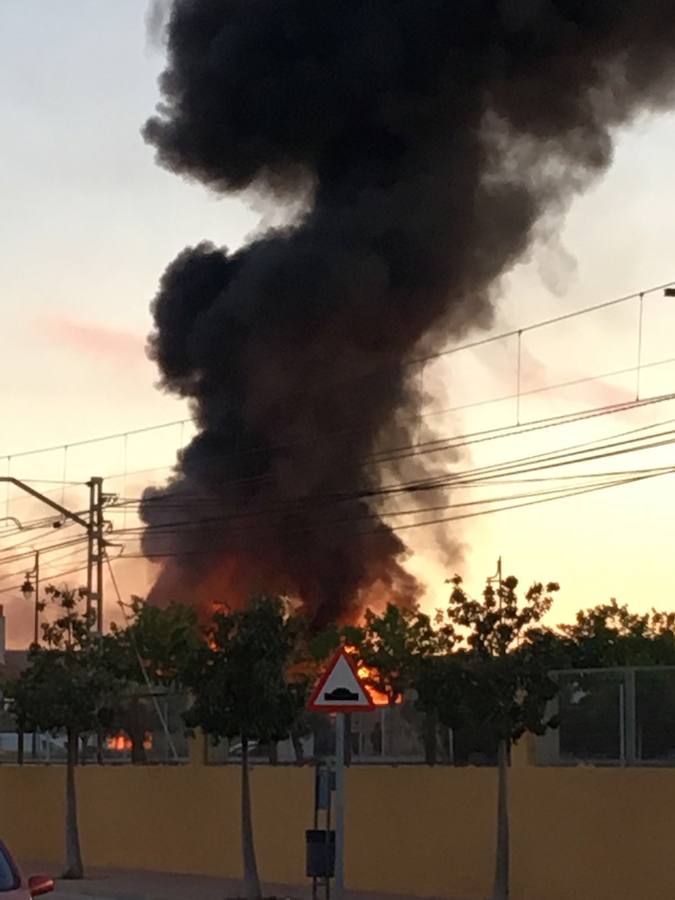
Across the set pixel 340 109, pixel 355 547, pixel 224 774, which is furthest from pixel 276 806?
pixel 340 109

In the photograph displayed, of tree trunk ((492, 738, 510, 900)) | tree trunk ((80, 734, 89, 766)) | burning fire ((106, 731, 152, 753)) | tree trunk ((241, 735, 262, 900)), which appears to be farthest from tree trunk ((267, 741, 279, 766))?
tree trunk ((492, 738, 510, 900))

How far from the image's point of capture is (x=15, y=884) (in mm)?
12273

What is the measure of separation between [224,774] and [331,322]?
23.5 meters

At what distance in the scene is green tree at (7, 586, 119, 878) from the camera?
1166 inches

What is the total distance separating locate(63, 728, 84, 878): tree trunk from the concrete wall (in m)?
1.82

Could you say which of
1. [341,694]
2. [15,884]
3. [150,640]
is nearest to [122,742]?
[341,694]

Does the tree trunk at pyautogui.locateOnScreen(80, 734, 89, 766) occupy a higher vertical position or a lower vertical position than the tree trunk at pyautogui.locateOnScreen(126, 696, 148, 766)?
lower

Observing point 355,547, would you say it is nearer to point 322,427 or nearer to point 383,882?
point 322,427

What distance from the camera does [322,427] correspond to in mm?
51750

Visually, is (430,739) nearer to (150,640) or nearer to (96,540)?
(96,540)

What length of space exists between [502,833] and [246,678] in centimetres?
436

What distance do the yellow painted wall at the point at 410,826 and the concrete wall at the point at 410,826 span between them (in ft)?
0.06

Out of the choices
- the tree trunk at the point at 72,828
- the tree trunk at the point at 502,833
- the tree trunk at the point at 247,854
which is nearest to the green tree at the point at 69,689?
the tree trunk at the point at 72,828

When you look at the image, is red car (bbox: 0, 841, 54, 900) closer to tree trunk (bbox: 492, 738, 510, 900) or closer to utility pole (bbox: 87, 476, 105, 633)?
tree trunk (bbox: 492, 738, 510, 900)
